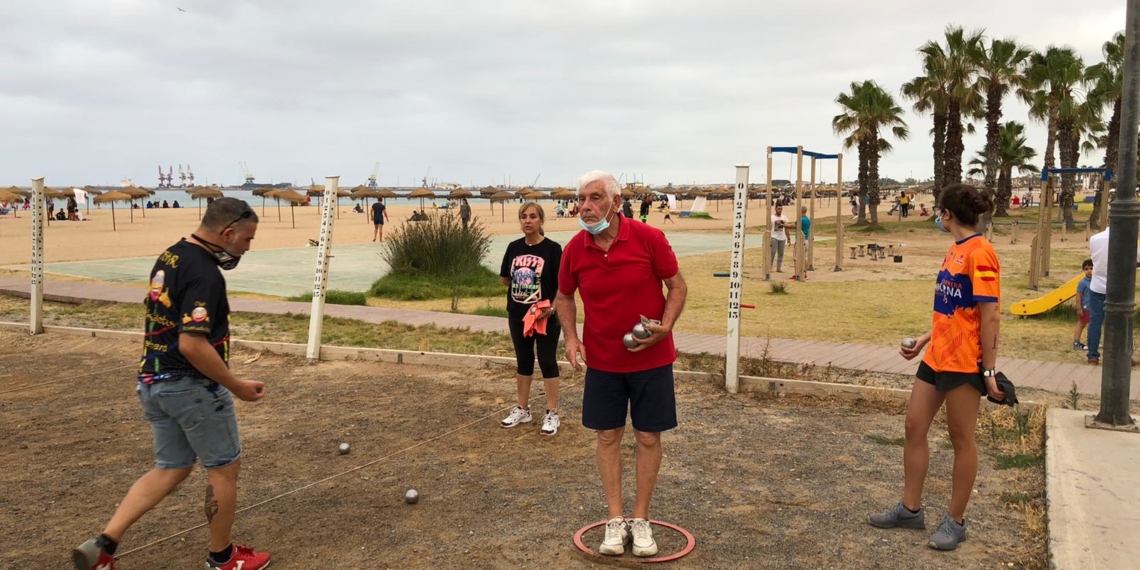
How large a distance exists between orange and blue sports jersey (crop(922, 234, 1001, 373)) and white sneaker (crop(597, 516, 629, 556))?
5.51 feet

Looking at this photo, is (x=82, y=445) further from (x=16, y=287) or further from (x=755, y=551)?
(x=16, y=287)

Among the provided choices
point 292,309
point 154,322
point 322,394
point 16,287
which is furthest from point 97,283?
point 154,322

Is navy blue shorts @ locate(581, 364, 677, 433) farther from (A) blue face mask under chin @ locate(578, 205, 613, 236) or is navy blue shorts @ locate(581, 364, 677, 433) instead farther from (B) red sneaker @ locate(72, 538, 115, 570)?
(B) red sneaker @ locate(72, 538, 115, 570)

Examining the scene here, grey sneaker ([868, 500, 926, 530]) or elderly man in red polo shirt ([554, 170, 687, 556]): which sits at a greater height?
elderly man in red polo shirt ([554, 170, 687, 556])

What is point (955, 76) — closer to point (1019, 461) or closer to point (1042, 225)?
point (1042, 225)

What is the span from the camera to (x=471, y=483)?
17.5 ft

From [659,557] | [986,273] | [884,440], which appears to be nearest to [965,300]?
[986,273]

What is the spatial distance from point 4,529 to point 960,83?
38723mm

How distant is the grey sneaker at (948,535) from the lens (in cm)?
416

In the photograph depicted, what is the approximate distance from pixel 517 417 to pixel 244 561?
9.48 ft

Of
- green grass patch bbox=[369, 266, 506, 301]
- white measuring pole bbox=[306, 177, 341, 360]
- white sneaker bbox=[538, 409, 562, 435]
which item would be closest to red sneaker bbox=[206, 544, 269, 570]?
white sneaker bbox=[538, 409, 562, 435]

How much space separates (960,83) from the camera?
36.6 metres

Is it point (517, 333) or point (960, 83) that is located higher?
point (960, 83)

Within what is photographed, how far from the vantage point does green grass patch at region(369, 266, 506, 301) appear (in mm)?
15625
